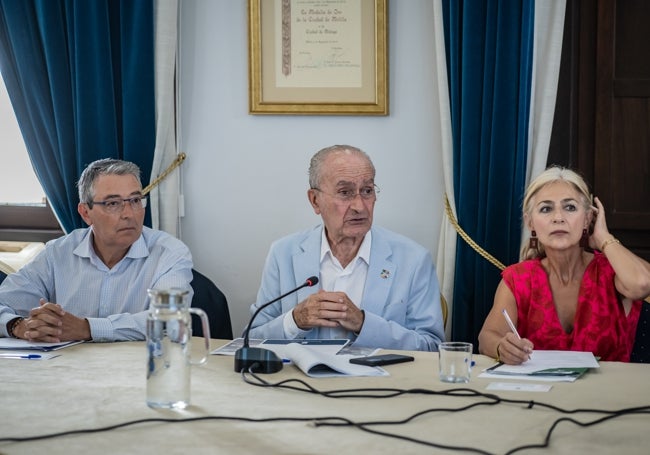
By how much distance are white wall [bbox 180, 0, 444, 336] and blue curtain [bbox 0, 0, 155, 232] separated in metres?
0.20

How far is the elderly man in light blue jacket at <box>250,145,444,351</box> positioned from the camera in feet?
9.22

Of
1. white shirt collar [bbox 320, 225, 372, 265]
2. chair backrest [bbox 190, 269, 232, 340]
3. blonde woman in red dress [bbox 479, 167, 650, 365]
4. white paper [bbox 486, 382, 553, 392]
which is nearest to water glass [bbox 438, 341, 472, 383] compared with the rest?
white paper [bbox 486, 382, 553, 392]

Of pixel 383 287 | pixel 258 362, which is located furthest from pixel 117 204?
pixel 258 362

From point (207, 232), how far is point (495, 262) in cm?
124

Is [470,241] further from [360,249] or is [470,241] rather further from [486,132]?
[360,249]

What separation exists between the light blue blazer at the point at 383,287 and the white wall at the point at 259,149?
61 centimetres

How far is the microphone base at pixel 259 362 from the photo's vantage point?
2123mm

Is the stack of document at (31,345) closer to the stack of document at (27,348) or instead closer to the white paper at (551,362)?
the stack of document at (27,348)

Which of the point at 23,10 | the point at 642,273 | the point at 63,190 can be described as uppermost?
the point at 23,10

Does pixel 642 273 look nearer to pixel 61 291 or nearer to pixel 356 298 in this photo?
pixel 356 298

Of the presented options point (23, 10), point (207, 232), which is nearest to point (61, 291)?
point (207, 232)

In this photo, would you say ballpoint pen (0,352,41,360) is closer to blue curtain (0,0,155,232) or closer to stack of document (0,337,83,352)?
stack of document (0,337,83,352)

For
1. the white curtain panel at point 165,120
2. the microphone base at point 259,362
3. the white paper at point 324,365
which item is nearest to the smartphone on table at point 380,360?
the white paper at point 324,365

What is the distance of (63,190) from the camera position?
3764 mm
